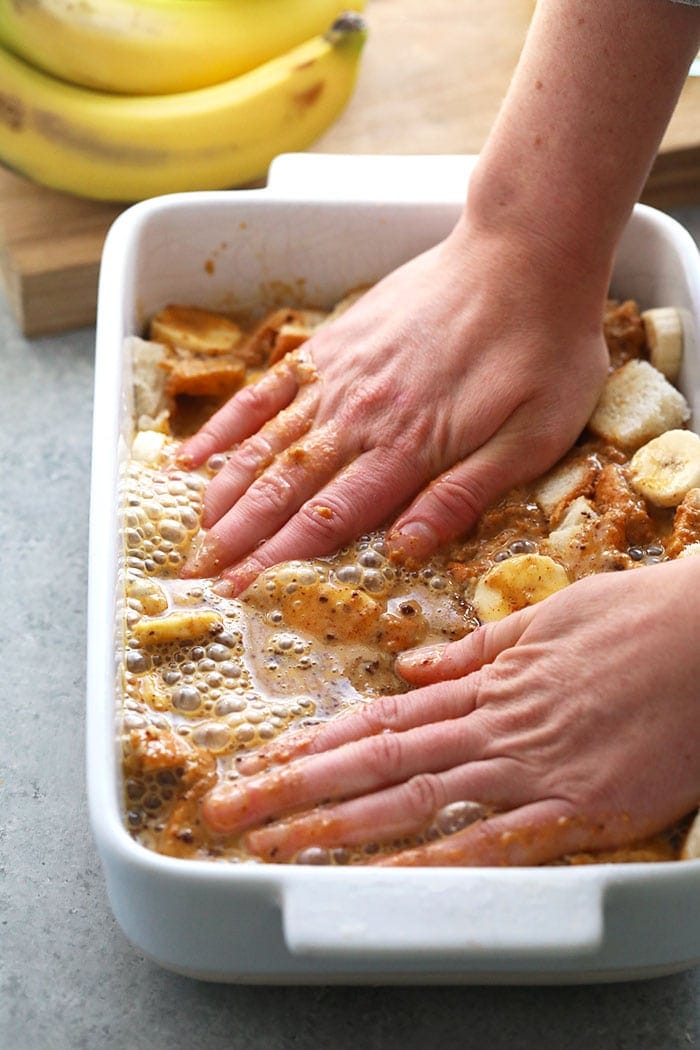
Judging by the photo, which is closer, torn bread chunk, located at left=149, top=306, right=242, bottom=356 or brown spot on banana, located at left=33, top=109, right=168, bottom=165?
torn bread chunk, located at left=149, top=306, right=242, bottom=356

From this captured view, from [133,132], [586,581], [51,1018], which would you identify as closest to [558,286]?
[586,581]

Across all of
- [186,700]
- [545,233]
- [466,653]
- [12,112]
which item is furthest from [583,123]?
[12,112]

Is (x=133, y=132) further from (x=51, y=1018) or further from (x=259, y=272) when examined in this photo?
(x=51, y=1018)

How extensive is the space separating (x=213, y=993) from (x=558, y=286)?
1.96 feet

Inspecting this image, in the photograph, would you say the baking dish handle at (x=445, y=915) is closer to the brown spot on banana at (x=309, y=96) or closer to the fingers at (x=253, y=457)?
the fingers at (x=253, y=457)

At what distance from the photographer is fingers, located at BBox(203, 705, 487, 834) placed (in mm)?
818

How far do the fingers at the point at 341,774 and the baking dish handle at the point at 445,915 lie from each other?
97 millimetres

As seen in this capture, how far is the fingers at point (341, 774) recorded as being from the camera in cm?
82

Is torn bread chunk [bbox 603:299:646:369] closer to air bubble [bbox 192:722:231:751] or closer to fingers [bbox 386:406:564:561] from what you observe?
fingers [bbox 386:406:564:561]

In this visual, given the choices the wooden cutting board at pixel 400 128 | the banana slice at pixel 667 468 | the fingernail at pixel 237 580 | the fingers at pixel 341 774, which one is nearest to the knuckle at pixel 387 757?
the fingers at pixel 341 774

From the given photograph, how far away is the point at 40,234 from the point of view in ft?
4.61

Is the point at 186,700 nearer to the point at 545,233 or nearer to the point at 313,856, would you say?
the point at 313,856

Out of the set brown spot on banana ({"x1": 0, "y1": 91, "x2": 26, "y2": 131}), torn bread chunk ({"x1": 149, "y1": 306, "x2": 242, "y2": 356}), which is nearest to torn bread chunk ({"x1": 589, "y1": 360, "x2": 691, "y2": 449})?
torn bread chunk ({"x1": 149, "y1": 306, "x2": 242, "y2": 356})

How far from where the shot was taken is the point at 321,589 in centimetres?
98
